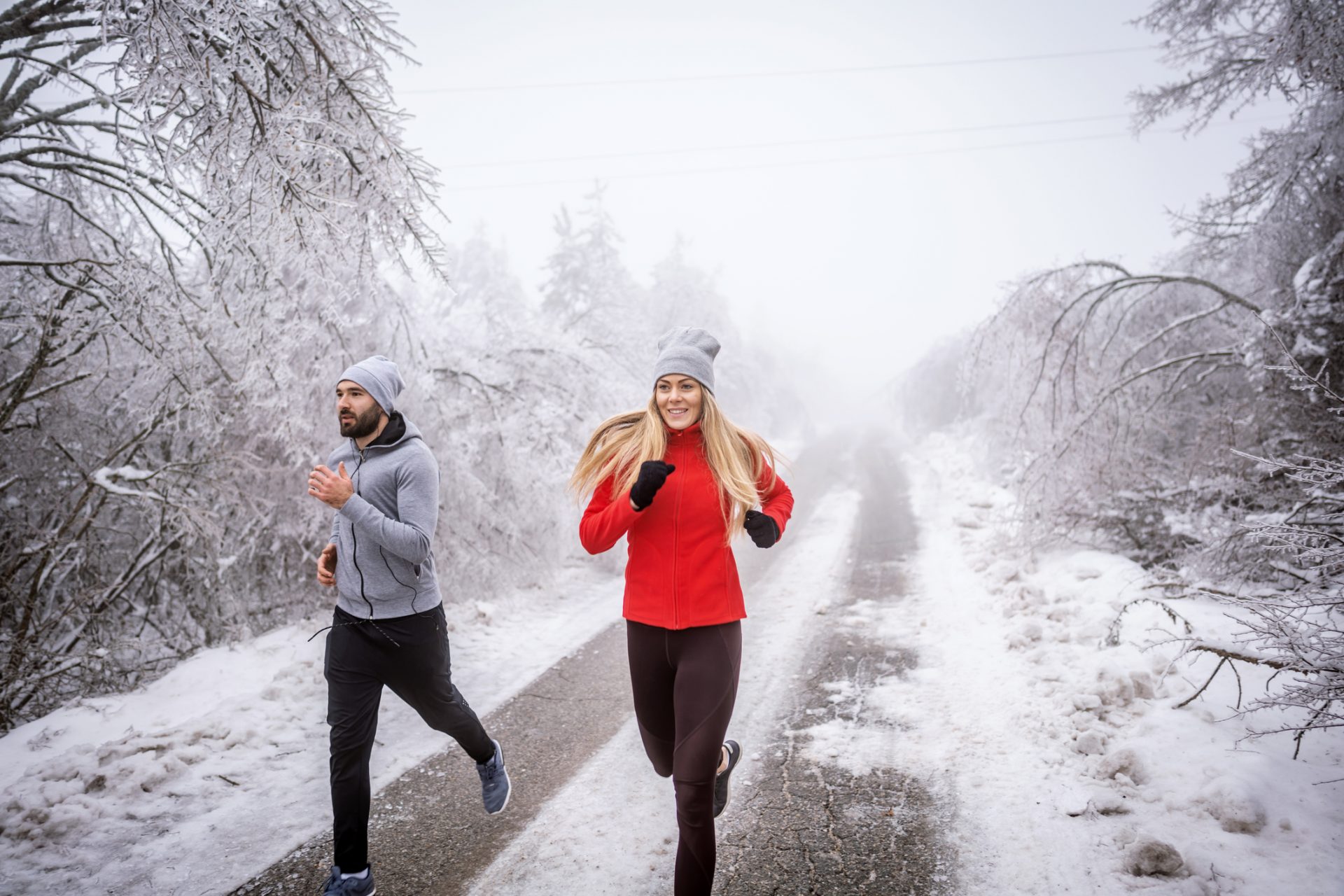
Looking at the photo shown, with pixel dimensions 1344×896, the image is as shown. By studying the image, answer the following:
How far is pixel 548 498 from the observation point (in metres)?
7.48

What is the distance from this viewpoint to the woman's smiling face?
2756mm

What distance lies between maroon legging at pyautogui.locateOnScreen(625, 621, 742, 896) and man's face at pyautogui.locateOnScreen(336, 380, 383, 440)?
1517 mm

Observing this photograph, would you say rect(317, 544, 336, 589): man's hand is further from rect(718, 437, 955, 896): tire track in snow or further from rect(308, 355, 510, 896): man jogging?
rect(718, 437, 955, 896): tire track in snow

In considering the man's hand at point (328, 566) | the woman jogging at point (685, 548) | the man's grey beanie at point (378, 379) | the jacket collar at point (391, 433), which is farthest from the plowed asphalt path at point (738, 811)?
the man's grey beanie at point (378, 379)

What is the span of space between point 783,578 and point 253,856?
6.35 meters

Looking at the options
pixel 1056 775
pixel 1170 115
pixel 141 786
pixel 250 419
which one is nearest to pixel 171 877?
pixel 141 786

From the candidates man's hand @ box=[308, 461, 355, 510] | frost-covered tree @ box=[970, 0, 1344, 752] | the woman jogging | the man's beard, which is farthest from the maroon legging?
frost-covered tree @ box=[970, 0, 1344, 752]

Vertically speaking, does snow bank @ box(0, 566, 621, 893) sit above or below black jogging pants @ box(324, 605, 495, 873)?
below

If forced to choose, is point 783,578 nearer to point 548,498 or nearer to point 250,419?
point 548,498

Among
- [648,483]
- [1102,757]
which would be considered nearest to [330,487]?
[648,483]

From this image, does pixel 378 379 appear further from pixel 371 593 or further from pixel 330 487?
pixel 371 593

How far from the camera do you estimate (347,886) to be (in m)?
2.64

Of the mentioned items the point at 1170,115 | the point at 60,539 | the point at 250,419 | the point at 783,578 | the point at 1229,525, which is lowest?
the point at 783,578

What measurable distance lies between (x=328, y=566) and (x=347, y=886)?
53.5 inches
